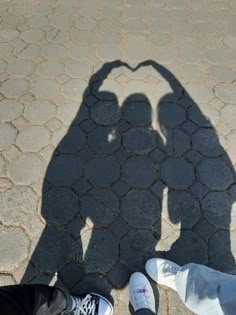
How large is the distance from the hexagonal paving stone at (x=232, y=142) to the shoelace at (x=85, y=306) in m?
1.92

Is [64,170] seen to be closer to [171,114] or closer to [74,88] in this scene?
[74,88]

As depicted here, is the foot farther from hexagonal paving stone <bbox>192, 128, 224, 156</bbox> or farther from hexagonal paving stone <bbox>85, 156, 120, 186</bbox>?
hexagonal paving stone <bbox>192, 128, 224, 156</bbox>

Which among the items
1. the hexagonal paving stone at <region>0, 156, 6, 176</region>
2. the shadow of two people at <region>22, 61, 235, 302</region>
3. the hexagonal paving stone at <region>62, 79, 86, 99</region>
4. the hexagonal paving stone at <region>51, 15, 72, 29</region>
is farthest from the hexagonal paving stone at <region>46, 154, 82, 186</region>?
the hexagonal paving stone at <region>51, 15, 72, 29</region>

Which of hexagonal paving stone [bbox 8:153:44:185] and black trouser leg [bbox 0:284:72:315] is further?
hexagonal paving stone [bbox 8:153:44:185]

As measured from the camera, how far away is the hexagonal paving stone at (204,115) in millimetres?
3635

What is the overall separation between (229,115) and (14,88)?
2.44 metres

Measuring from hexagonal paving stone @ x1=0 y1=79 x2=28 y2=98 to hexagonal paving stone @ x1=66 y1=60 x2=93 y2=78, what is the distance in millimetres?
556

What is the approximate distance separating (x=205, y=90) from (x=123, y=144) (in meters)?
1.27

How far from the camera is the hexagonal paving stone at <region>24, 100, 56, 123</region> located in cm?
366

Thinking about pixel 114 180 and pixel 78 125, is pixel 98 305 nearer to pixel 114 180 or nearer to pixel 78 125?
pixel 114 180

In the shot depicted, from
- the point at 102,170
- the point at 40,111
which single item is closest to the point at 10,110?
the point at 40,111

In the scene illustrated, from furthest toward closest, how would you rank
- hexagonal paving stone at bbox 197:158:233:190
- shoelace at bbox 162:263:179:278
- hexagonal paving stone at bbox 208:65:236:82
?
1. hexagonal paving stone at bbox 208:65:236:82
2. hexagonal paving stone at bbox 197:158:233:190
3. shoelace at bbox 162:263:179:278

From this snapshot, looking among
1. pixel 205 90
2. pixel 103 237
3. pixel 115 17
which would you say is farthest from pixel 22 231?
pixel 115 17

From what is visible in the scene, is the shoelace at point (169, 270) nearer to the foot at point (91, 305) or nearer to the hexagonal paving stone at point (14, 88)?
the foot at point (91, 305)
